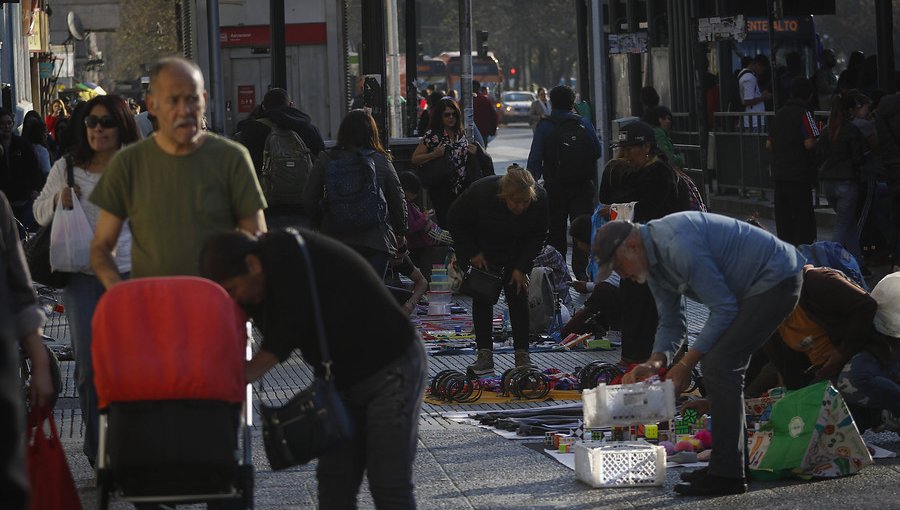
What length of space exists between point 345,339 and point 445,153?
964 cm

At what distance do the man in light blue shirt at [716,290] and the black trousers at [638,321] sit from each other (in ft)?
9.73

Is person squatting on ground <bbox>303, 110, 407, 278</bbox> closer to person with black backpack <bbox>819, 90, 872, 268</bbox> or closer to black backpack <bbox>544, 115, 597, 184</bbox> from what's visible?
black backpack <bbox>544, 115, 597, 184</bbox>

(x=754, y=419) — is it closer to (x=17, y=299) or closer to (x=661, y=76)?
(x=17, y=299)

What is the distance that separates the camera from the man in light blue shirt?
22.3 ft

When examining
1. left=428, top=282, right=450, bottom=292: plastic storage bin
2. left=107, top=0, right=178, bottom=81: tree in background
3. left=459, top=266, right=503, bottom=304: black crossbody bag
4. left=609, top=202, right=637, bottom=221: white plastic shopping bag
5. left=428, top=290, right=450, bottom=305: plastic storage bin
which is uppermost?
left=107, top=0, right=178, bottom=81: tree in background

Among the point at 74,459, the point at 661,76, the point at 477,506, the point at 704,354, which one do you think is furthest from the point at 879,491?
the point at 661,76

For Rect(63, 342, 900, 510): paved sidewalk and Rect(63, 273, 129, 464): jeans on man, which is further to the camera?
Rect(63, 342, 900, 510): paved sidewalk

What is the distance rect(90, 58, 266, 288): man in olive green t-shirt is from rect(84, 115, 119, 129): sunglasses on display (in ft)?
3.92

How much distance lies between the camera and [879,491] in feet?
23.9

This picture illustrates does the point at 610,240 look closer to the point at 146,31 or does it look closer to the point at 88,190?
the point at 88,190

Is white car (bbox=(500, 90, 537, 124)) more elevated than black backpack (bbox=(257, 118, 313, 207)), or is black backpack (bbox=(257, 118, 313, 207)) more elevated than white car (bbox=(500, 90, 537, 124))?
white car (bbox=(500, 90, 537, 124))

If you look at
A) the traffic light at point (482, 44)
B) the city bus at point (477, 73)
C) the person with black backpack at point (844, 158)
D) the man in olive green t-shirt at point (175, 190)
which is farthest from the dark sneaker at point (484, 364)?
the city bus at point (477, 73)

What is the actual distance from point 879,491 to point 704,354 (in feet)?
3.38

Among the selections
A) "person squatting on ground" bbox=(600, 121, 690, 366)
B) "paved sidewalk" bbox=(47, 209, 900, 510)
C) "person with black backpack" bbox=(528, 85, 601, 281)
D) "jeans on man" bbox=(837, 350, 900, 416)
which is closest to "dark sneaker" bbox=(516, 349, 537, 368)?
"person squatting on ground" bbox=(600, 121, 690, 366)
